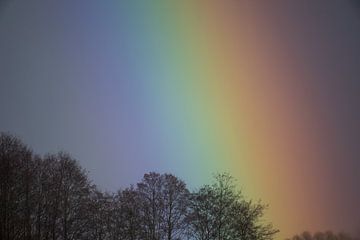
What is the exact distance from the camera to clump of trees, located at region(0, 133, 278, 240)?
43.0 m

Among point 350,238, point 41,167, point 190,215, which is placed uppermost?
point 41,167

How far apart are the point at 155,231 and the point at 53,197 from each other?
780cm

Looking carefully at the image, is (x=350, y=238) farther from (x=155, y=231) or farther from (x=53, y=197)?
(x=53, y=197)

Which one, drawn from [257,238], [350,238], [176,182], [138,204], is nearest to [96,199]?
[138,204]

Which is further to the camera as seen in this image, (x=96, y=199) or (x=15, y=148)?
(x=96, y=199)

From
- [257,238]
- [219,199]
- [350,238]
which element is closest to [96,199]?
[219,199]

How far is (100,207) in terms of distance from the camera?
153 ft

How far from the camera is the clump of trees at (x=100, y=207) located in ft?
141

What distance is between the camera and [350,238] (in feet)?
145

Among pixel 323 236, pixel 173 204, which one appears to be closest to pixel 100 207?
pixel 173 204

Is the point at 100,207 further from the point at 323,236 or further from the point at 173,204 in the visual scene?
the point at 323,236

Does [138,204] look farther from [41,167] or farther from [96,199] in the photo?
[41,167]

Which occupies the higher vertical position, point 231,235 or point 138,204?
point 138,204

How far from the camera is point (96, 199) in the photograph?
1833 inches
